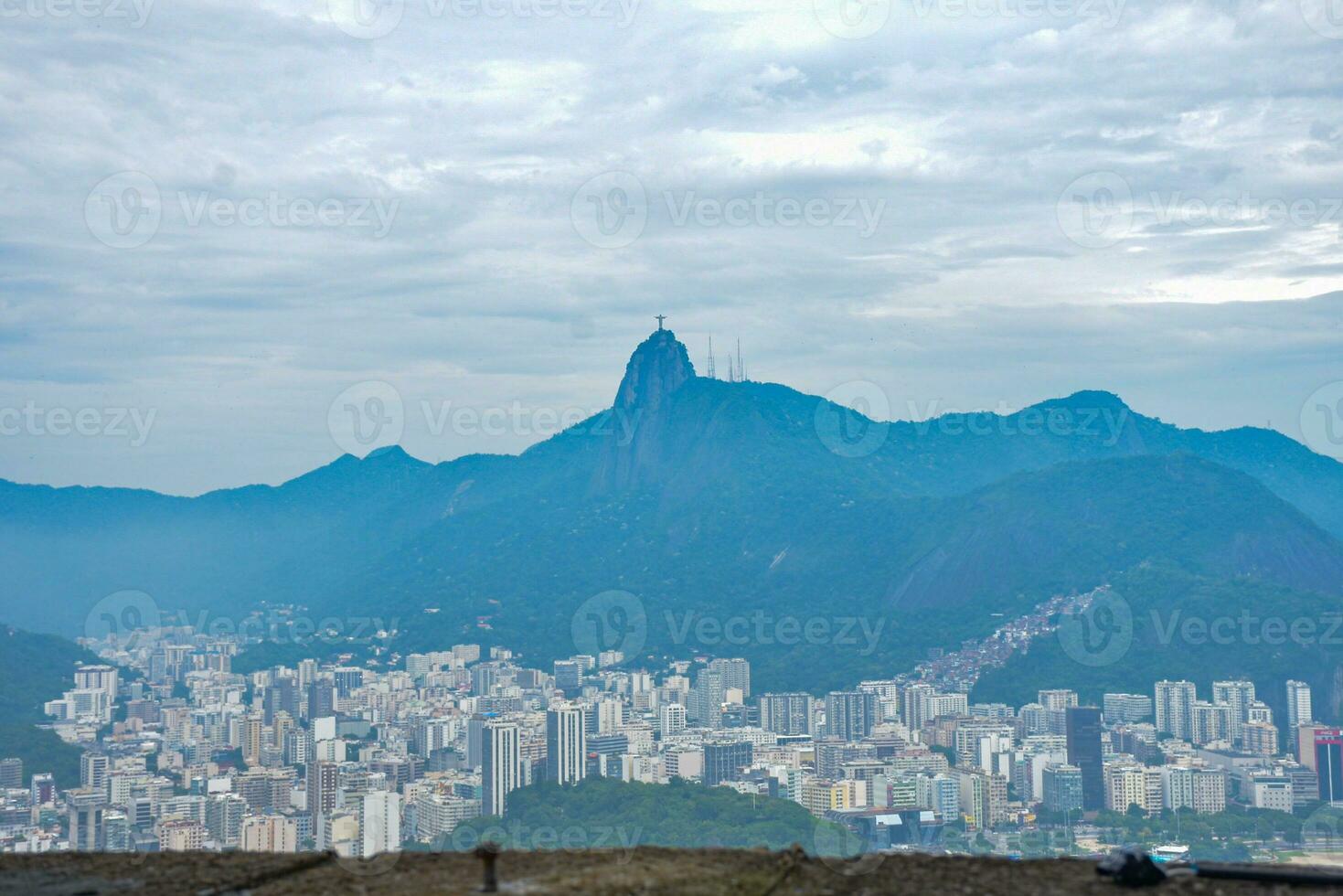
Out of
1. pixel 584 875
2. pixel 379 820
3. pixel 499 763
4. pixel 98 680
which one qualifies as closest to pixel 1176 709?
pixel 499 763

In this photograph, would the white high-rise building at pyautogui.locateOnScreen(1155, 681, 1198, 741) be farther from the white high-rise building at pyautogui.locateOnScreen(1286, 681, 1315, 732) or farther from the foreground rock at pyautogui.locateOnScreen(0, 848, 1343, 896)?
the foreground rock at pyautogui.locateOnScreen(0, 848, 1343, 896)

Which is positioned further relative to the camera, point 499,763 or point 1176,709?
point 1176,709

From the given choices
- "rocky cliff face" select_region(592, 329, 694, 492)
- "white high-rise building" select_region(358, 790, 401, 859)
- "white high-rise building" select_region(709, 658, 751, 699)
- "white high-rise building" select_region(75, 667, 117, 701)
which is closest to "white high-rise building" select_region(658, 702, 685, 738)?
"white high-rise building" select_region(709, 658, 751, 699)

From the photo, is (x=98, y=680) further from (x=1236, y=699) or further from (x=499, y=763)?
(x=1236, y=699)

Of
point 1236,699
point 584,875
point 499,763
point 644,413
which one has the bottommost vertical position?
point 499,763

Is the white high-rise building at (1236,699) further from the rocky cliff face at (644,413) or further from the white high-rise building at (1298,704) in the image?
the rocky cliff face at (644,413)

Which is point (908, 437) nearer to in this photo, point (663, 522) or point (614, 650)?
point (663, 522)

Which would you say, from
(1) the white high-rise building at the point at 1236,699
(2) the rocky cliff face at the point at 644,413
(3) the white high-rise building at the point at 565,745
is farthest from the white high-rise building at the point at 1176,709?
(2) the rocky cliff face at the point at 644,413

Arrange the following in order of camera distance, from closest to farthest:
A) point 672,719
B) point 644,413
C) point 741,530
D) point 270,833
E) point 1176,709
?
1. point 270,833
2. point 1176,709
3. point 672,719
4. point 741,530
5. point 644,413
